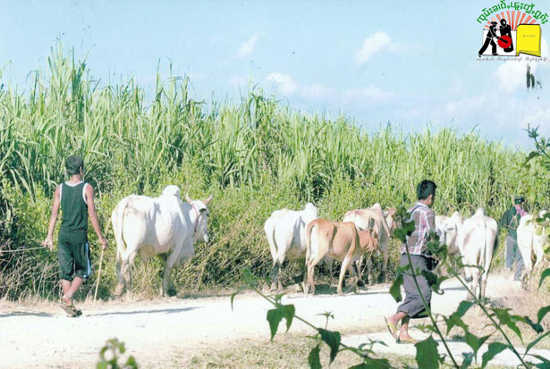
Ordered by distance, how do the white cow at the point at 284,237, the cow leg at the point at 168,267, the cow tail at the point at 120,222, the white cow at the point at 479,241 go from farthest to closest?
the white cow at the point at 284,237, the cow leg at the point at 168,267, the cow tail at the point at 120,222, the white cow at the point at 479,241

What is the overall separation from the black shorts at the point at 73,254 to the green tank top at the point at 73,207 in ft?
0.28

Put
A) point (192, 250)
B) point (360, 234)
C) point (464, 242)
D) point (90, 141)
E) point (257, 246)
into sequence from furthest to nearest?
1. point (90, 141)
2. point (257, 246)
3. point (360, 234)
4. point (192, 250)
5. point (464, 242)

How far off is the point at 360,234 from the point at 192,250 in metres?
2.97

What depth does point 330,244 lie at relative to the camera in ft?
41.2

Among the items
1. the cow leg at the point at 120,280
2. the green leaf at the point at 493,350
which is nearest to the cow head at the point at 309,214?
the cow leg at the point at 120,280

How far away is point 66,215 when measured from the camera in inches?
364

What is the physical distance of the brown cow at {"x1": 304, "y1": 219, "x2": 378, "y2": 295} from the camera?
1250 centimetres

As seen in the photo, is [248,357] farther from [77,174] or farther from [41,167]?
[41,167]

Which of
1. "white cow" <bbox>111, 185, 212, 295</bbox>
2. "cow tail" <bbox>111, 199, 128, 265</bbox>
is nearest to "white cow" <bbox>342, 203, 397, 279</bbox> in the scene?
"white cow" <bbox>111, 185, 212, 295</bbox>

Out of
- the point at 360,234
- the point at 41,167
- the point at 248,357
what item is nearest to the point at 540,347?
the point at 248,357

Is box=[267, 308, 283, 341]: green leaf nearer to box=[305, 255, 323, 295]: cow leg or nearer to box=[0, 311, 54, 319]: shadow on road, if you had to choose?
box=[0, 311, 54, 319]: shadow on road

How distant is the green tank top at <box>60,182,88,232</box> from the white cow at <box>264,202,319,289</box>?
446 centimetres

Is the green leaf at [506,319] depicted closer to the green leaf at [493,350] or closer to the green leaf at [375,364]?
the green leaf at [493,350]

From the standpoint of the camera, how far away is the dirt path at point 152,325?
7301 mm
